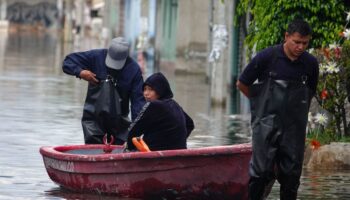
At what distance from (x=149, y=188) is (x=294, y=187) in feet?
7.17

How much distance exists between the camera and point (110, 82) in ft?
47.5

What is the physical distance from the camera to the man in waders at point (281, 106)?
11.3m

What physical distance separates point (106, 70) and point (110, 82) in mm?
141

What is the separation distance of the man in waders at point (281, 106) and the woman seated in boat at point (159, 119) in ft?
5.59

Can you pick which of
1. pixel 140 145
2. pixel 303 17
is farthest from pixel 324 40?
pixel 140 145

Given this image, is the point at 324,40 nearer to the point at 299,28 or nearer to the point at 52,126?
the point at 52,126

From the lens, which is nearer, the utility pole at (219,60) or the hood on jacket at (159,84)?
the hood on jacket at (159,84)

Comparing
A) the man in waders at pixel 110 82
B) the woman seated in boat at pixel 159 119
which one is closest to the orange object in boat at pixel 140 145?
the woman seated in boat at pixel 159 119

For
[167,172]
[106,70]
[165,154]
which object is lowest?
[167,172]

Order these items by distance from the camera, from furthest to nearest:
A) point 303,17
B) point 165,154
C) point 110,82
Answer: point 303,17 → point 110,82 → point 165,154

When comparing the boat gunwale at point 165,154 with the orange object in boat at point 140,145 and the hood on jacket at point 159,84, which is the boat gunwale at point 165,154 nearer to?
the orange object in boat at point 140,145

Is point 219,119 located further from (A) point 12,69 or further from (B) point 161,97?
(A) point 12,69

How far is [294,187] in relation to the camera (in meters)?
11.5

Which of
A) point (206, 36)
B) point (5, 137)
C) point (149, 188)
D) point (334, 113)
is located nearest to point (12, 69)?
point (206, 36)
